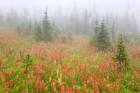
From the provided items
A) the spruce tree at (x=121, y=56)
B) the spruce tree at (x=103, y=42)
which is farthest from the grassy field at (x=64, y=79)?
the spruce tree at (x=103, y=42)

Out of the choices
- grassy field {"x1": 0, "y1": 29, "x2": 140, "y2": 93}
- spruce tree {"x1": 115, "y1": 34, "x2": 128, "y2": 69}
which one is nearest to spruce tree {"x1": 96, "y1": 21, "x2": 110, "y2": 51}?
spruce tree {"x1": 115, "y1": 34, "x2": 128, "y2": 69}

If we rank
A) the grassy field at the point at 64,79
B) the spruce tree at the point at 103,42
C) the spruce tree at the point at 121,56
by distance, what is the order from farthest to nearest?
1. the spruce tree at the point at 103,42
2. the spruce tree at the point at 121,56
3. the grassy field at the point at 64,79

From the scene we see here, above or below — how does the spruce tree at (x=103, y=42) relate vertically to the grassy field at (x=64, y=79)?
above

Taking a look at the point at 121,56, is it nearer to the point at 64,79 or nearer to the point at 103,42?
the point at 64,79

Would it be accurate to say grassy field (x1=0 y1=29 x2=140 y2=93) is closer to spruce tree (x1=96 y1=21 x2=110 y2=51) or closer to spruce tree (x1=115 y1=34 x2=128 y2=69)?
spruce tree (x1=115 y1=34 x2=128 y2=69)

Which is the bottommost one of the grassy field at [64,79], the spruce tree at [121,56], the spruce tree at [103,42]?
the grassy field at [64,79]

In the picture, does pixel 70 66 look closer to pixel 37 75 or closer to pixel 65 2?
pixel 37 75

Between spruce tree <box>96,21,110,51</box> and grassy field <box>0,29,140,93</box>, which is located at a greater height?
spruce tree <box>96,21,110,51</box>

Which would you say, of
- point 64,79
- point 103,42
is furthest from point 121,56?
point 103,42

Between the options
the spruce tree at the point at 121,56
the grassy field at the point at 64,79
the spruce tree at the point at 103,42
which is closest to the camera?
the grassy field at the point at 64,79

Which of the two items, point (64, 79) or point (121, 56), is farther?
point (121, 56)

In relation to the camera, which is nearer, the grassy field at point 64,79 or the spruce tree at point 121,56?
the grassy field at point 64,79

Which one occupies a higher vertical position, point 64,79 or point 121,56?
point 121,56

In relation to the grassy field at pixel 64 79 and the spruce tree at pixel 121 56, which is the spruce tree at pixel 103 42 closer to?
the spruce tree at pixel 121 56
